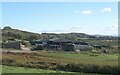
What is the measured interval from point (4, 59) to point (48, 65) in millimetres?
→ 5400

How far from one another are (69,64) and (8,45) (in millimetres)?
39147

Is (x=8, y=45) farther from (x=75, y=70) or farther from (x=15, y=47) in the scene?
(x=75, y=70)

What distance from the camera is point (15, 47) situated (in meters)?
65.4

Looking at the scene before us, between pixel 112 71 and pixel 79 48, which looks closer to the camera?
pixel 112 71

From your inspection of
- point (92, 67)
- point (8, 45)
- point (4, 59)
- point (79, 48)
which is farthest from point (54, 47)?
point (92, 67)

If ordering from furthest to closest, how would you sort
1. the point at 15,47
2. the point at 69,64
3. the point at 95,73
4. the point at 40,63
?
the point at 15,47 → the point at 40,63 → the point at 69,64 → the point at 95,73

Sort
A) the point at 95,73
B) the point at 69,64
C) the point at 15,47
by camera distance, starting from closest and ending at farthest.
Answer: the point at 95,73 → the point at 69,64 → the point at 15,47

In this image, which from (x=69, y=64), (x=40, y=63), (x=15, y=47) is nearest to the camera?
(x=69, y=64)

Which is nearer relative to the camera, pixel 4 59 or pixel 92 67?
pixel 92 67

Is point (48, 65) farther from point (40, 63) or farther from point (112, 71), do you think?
point (112, 71)

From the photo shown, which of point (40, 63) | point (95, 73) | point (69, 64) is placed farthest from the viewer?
point (40, 63)

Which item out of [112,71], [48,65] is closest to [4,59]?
[48,65]

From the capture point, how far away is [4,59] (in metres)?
32.1

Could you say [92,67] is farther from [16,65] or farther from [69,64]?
[16,65]
